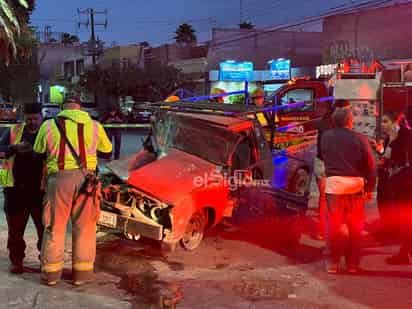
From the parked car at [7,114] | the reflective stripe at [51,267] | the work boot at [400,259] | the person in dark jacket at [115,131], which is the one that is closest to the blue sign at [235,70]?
the parked car at [7,114]

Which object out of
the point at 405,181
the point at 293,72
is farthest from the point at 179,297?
the point at 293,72

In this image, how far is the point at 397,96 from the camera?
10.2 metres

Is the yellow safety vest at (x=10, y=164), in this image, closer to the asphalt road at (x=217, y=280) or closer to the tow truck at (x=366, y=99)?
the asphalt road at (x=217, y=280)

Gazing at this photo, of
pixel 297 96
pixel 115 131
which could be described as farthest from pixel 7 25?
pixel 297 96

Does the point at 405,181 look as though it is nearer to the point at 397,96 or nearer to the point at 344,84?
the point at 344,84

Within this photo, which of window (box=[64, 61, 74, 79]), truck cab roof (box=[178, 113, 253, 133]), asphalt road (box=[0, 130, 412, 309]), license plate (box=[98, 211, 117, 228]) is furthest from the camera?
window (box=[64, 61, 74, 79])

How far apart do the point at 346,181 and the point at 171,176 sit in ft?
6.68

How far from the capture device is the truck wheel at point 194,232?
6918 mm

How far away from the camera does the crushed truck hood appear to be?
654 centimetres

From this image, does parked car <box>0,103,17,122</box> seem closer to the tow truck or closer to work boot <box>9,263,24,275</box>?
the tow truck

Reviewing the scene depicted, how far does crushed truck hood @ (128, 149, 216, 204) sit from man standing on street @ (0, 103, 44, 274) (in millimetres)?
1160

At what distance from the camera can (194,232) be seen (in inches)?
277

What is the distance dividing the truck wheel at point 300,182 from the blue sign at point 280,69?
26.3 m

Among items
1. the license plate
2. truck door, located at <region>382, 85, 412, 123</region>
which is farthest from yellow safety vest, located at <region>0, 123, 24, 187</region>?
truck door, located at <region>382, 85, 412, 123</region>
